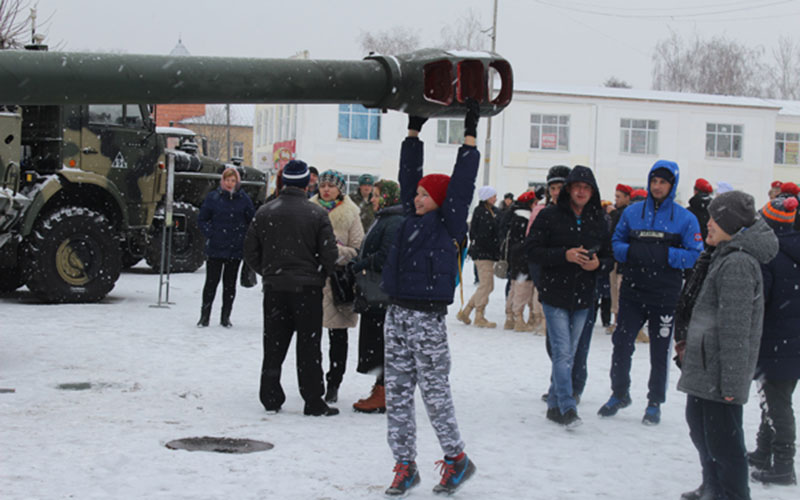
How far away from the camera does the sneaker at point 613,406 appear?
7676 millimetres

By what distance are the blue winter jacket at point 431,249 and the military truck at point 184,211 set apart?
11836mm

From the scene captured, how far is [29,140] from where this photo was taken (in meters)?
14.4

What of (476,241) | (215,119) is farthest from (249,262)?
(215,119)

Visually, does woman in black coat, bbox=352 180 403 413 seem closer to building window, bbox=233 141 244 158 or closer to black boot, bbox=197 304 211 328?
black boot, bbox=197 304 211 328

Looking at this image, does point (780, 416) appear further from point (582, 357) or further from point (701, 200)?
point (701, 200)

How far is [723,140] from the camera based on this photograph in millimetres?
42500

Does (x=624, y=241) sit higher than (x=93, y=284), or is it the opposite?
(x=624, y=241)

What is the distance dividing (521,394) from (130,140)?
9333mm

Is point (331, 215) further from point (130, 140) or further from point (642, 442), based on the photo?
point (130, 140)

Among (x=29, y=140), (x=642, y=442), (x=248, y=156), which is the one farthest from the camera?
(x=248, y=156)

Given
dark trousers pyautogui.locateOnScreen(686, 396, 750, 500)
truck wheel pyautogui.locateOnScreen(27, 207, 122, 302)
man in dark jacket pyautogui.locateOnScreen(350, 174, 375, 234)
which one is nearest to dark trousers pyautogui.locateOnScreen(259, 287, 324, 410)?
dark trousers pyautogui.locateOnScreen(686, 396, 750, 500)

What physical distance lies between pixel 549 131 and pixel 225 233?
3032 centimetres

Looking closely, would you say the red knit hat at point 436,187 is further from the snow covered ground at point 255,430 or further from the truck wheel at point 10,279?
the truck wheel at point 10,279

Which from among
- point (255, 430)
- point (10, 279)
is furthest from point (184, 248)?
point (255, 430)
